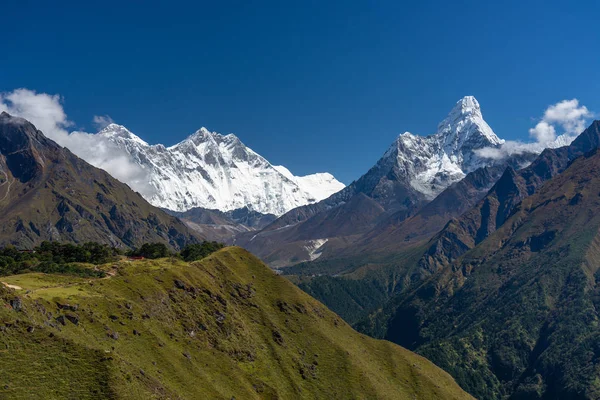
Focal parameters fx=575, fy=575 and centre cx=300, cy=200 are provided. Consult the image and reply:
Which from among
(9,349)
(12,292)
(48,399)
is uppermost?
(12,292)

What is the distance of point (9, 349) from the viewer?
476 ft

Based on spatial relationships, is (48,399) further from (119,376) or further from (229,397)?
(229,397)

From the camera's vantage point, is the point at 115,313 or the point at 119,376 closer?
the point at 119,376

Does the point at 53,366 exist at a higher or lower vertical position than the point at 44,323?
lower

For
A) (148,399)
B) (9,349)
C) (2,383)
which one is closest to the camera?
(2,383)

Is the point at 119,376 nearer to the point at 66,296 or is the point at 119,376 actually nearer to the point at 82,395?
the point at 82,395

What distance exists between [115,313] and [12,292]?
39.4 m

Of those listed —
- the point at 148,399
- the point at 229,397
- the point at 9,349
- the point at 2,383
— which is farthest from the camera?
the point at 229,397

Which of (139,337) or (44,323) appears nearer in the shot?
(44,323)

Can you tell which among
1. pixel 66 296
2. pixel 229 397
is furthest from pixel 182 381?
pixel 66 296

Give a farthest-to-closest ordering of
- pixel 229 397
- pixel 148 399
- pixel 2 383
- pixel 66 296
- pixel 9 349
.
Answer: pixel 229 397 → pixel 66 296 → pixel 148 399 → pixel 9 349 → pixel 2 383

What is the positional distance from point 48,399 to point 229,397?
244 ft

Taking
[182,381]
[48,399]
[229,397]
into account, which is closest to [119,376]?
[48,399]

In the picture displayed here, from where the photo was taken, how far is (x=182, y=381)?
188 metres
